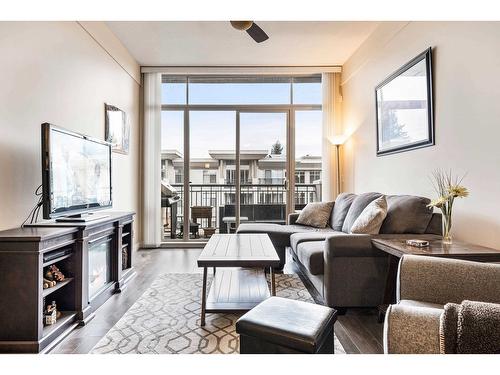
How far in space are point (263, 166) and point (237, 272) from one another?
256cm

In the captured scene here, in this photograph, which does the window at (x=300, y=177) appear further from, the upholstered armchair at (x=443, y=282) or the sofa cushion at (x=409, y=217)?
the upholstered armchair at (x=443, y=282)

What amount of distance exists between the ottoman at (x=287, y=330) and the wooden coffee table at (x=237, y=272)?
77 centimetres

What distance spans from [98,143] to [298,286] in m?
2.43

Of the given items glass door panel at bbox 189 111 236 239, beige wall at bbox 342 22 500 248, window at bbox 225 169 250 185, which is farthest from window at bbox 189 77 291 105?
beige wall at bbox 342 22 500 248

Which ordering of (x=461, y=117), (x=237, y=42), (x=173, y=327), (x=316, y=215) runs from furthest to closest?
(x=237, y=42), (x=316, y=215), (x=461, y=117), (x=173, y=327)

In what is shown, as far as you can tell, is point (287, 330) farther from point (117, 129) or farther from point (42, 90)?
point (117, 129)

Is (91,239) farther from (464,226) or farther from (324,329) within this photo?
(464,226)

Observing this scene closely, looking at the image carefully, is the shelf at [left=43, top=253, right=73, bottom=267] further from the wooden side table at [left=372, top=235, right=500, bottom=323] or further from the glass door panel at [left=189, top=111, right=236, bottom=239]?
the glass door panel at [left=189, top=111, right=236, bottom=239]

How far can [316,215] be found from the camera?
159 inches

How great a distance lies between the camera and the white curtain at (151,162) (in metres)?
5.02

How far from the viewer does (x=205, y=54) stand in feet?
15.0

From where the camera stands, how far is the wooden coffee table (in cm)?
221

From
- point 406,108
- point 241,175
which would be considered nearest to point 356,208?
point 406,108
